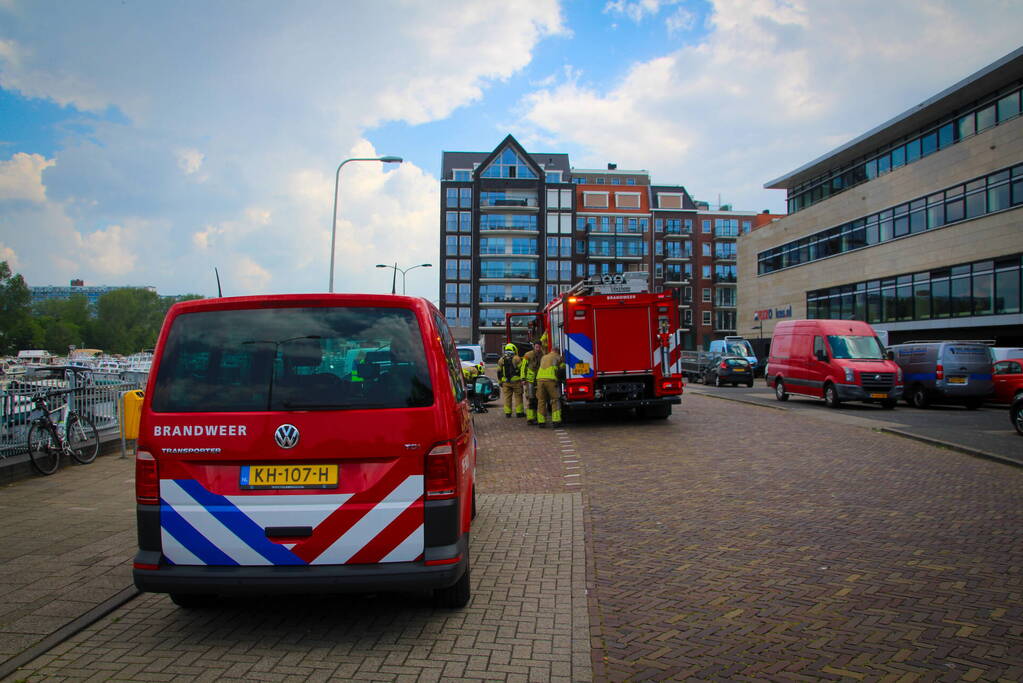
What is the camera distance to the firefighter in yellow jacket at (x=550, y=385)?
1405 centimetres

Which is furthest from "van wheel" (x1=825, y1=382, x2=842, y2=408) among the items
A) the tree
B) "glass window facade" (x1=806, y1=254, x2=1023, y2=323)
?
the tree

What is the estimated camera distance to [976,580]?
15.4ft

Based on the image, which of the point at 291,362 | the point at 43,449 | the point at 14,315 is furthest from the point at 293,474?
the point at 14,315

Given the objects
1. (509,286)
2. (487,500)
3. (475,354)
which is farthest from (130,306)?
(487,500)

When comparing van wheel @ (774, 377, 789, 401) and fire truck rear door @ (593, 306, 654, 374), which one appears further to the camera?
van wheel @ (774, 377, 789, 401)

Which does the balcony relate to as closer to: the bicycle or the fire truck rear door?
the fire truck rear door

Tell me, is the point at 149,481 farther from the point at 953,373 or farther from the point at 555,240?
the point at 555,240

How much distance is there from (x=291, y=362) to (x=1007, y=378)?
22.3 meters

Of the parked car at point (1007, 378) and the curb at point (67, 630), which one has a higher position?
the parked car at point (1007, 378)

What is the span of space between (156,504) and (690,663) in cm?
289

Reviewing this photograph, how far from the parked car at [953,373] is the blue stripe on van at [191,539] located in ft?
67.3

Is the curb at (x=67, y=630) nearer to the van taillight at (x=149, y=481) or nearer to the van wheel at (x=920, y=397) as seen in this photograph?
the van taillight at (x=149, y=481)

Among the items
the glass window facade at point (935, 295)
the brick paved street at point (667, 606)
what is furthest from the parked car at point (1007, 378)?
the brick paved street at point (667, 606)

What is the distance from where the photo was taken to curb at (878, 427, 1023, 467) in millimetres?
9555
